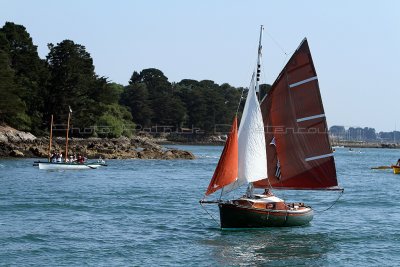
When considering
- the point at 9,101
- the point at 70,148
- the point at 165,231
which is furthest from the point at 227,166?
the point at 9,101

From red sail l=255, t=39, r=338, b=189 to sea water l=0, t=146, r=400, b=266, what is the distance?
9.10ft

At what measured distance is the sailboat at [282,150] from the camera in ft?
121

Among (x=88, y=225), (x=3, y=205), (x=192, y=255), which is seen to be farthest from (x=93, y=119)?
(x=192, y=255)

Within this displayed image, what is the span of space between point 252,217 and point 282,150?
4437 mm

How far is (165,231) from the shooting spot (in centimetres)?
3875

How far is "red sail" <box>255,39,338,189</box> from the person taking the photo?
38.6m

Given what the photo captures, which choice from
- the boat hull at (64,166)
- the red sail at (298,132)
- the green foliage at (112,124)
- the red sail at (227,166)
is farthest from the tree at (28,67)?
the red sail at (227,166)

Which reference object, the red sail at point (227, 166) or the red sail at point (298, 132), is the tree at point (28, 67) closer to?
the red sail at point (298, 132)

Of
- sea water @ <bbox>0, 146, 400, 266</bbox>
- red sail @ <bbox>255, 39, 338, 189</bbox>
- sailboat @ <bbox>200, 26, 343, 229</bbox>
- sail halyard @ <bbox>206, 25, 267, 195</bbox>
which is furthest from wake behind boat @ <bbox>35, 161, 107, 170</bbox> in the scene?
sail halyard @ <bbox>206, 25, 267, 195</bbox>

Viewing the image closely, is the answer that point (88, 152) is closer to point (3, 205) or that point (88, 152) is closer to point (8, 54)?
point (8, 54)

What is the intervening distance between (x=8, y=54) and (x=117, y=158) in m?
27.0

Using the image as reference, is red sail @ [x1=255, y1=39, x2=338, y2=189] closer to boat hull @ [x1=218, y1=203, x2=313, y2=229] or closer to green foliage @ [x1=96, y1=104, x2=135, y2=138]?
boat hull @ [x1=218, y1=203, x2=313, y2=229]

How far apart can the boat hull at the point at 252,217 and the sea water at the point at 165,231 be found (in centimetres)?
44

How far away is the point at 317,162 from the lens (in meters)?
39.4
